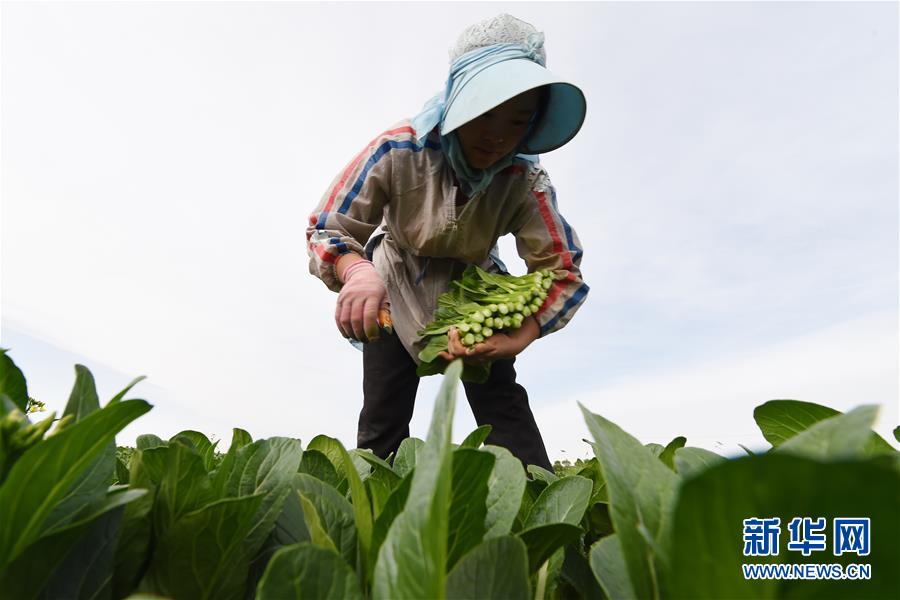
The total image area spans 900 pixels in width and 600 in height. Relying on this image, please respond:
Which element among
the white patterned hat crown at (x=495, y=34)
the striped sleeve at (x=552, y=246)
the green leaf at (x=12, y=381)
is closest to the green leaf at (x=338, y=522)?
the green leaf at (x=12, y=381)

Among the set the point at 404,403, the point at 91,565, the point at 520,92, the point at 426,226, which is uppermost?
the point at 520,92

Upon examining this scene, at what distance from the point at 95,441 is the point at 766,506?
17.8 inches

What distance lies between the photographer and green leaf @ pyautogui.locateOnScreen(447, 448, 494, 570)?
0.44m

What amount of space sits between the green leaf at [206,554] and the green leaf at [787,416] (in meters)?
0.60

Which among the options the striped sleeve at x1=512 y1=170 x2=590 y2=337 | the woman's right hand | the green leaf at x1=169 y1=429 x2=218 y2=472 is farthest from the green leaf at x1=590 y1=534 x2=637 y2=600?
the striped sleeve at x1=512 y1=170 x2=590 y2=337

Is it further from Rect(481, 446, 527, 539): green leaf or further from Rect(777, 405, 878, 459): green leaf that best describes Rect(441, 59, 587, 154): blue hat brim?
Rect(777, 405, 878, 459): green leaf

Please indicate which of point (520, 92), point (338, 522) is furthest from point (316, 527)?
point (520, 92)

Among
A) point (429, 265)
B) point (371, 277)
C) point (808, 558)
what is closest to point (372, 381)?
point (429, 265)

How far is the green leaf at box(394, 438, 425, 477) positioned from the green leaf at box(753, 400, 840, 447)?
467 millimetres

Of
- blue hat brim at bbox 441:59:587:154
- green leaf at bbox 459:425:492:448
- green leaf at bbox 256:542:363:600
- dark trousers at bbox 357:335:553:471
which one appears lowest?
green leaf at bbox 256:542:363:600

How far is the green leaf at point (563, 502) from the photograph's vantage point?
25.3 inches

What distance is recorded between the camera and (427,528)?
329 mm

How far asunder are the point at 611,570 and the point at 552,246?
8.52 ft

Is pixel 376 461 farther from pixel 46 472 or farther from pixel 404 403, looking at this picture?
pixel 404 403
